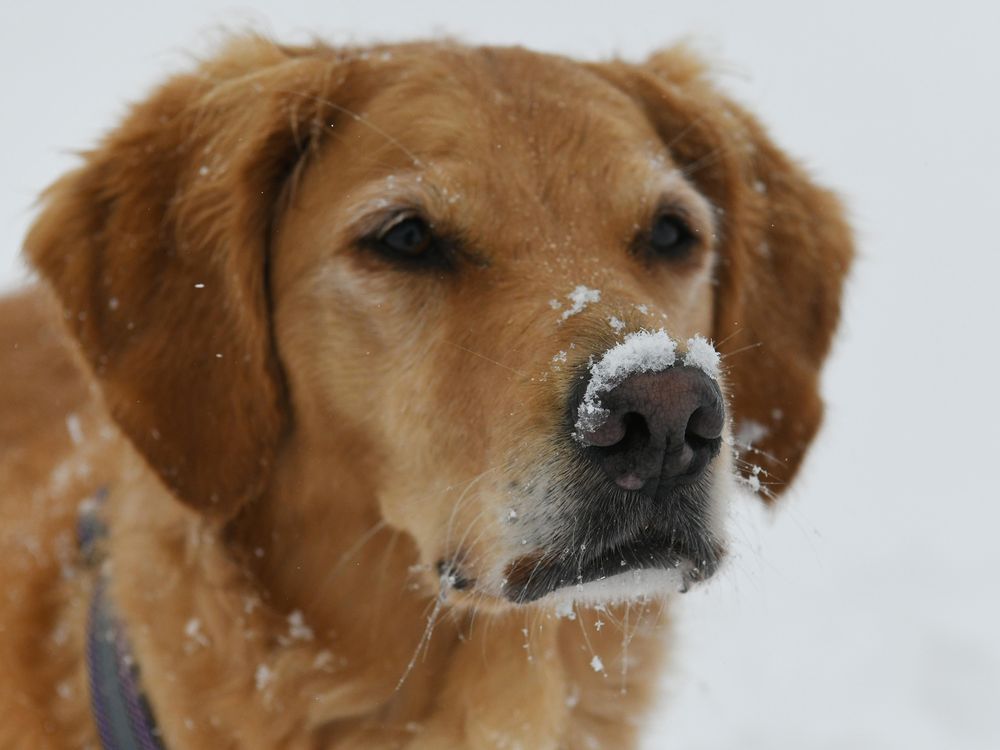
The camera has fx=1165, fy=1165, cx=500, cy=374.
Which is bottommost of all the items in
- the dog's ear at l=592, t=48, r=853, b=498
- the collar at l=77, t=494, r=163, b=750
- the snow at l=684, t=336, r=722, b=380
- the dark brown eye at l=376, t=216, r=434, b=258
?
the collar at l=77, t=494, r=163, b=750

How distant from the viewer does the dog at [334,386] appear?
2740 millimetres

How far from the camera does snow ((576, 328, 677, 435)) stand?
87.0 inches

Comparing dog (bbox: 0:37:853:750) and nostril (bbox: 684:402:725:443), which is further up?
nostril (bbox: 684:402:725:443)

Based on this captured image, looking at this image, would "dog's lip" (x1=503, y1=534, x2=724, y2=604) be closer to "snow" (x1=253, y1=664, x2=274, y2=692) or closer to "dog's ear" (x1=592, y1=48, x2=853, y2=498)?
"snow" (x1=253, y1=664, x2=274, y2=692)

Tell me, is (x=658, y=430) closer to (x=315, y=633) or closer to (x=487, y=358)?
(x=487, y=358)

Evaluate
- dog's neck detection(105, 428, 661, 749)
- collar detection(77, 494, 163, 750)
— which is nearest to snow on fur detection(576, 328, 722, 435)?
dog's neck detection(105, 428, 661, 749)

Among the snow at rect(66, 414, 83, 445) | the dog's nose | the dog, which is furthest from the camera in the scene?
the snow at rect(66, 414, 83, 445)

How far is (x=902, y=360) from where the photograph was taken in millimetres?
9305

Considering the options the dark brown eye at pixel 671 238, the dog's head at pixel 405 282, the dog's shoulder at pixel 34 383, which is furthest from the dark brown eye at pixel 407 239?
the dog's shoulder at pixel 34 383

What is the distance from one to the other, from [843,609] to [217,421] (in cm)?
407

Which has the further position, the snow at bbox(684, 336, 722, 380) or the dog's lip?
the dog's lip

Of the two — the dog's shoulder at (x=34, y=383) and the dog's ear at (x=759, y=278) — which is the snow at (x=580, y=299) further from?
the dog's shoulder at (x=34, y=383)

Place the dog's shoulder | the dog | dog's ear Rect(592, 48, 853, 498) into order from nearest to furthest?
1. the dog
2. dog's ear Rect(592, 48, 853, 498)
3. the dog's shoulder

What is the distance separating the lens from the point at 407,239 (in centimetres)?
283
